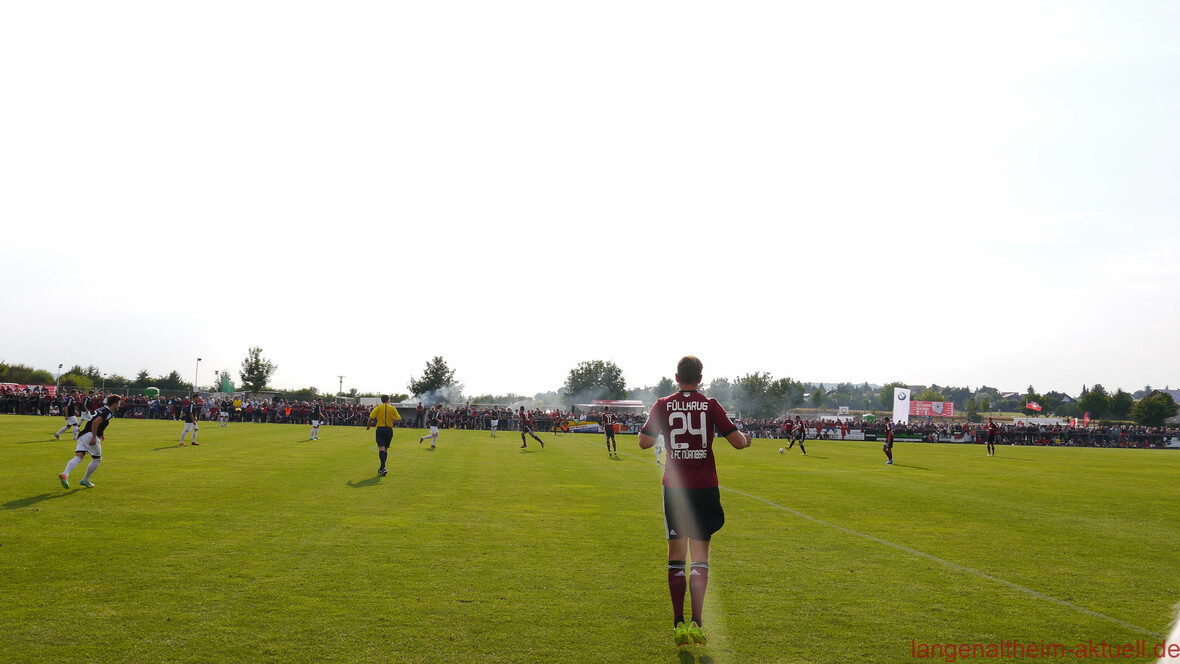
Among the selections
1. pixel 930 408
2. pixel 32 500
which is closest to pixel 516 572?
pixel 32 500

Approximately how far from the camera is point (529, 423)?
116 feet

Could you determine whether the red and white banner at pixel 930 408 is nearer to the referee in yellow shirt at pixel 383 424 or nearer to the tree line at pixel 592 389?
the tree line at pixel 592 389

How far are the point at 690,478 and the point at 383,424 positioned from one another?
14878 millimetres

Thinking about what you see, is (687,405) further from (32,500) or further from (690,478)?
(32,500)

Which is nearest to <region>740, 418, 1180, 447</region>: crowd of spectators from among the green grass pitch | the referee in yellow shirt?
the referee in yellow shirt

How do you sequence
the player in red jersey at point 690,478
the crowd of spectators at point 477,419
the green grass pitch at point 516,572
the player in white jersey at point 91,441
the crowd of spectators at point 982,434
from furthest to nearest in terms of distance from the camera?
the crowd of spectators at point 982,434 < the crowd of spectators at point 477,419 < the player in white jersey at point 91,441 < the player in red jersey at point 690,478 < the green grass pitch at point 516,572

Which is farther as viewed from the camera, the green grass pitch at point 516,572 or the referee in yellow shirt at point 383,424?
the referee in yellow shirt at point 383,424

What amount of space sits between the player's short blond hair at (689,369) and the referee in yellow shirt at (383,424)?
13625 millimetres

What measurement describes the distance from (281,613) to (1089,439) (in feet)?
280

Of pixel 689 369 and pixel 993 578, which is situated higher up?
pixel 689 369

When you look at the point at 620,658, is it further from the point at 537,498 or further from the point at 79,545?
the point at 537,498

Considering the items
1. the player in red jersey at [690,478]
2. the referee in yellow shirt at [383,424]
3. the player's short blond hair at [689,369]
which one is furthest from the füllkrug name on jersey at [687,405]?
the referee in yellow shirt at [383,424]

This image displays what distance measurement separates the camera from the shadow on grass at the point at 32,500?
11.4 m

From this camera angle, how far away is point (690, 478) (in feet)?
19.8
